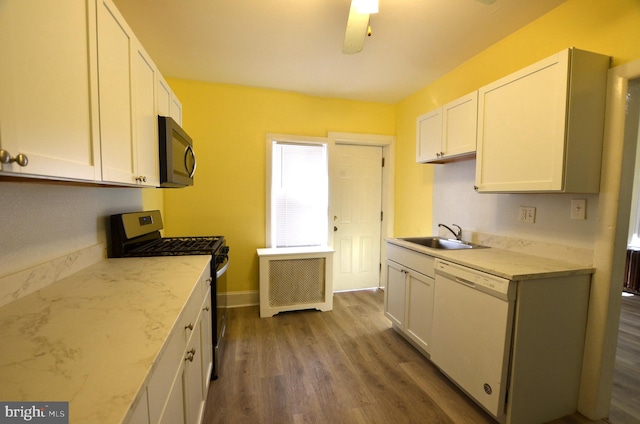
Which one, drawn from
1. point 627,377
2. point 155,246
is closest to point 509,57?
point 627,377

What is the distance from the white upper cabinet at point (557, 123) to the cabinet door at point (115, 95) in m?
2.20

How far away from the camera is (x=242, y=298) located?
3.13m

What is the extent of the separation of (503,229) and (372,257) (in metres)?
1.85

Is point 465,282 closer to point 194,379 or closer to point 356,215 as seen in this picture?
point 194,379

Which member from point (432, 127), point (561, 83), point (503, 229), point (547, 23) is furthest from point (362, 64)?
point (503, 229)

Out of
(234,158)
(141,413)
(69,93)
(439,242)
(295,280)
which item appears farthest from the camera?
(234,158)

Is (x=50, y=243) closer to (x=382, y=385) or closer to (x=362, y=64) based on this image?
(x=382, y=385)

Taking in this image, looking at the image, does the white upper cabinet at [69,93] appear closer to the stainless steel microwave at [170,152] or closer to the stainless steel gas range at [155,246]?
the stainless steel microwave at [170,152]

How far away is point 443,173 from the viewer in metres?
2.74

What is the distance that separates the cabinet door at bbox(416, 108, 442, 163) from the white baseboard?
2.41m

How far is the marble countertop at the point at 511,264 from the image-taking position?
1.42m

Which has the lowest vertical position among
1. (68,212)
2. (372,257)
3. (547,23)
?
(372,257)

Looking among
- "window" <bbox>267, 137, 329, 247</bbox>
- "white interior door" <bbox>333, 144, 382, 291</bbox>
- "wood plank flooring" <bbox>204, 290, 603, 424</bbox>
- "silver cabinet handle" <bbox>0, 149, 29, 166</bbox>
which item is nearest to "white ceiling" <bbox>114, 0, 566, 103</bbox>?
"window" <bbox>267, 137, 329, 247</bbox>

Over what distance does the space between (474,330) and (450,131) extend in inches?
60.9
